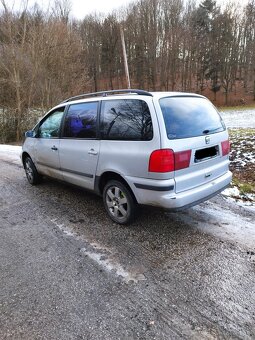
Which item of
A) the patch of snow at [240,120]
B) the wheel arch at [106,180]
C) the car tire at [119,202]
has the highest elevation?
the patch of snow at [240,120]

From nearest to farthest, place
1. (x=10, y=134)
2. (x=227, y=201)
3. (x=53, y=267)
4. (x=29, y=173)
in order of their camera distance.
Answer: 1. (x=53, y=267)
2. (x=227, y=201)
3. (x=29, y=173)
4. (x=10, y=134)

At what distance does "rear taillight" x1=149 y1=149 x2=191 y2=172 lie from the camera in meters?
2.86

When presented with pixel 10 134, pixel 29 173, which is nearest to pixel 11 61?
pixel 10 134

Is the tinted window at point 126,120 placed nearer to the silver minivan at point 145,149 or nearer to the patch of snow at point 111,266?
the silver minivan at point 145,149

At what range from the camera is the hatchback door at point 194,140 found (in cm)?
297

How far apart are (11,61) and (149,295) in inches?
610

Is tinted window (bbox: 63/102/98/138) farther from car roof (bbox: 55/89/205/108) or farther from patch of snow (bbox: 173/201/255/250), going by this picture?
patch of snow (bbox: 173/201/255/250)

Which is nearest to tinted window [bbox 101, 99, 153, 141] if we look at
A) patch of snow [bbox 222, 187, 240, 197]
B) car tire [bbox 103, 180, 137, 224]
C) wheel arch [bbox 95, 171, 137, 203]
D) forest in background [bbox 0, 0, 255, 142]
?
wheel arch [bbox 95, 171, 137, 203]

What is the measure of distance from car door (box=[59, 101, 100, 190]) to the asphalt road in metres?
0.61

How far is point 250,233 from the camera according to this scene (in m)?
3.23

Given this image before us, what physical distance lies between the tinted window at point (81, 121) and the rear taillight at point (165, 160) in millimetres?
1122

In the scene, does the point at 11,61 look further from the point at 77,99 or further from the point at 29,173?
the point at 77,99

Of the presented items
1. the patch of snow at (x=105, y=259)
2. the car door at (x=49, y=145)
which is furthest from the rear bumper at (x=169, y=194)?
the car door at (x=49, y=145)

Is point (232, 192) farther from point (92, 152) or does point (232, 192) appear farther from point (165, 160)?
point (92, 152)
